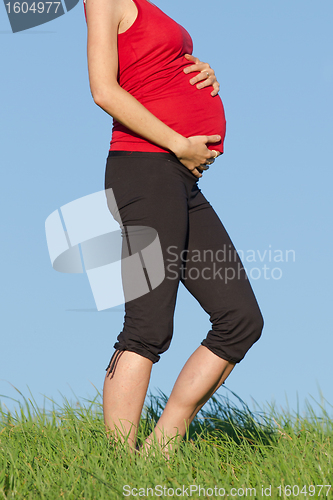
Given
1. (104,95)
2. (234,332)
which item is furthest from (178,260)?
(104,95)

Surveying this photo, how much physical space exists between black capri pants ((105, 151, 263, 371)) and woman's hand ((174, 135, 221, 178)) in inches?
1.2

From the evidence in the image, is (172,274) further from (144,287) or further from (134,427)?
(134,427)

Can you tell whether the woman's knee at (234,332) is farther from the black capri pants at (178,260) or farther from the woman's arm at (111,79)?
the woman's arm at (111,79)

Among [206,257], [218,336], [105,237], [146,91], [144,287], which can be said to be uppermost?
[146,91]

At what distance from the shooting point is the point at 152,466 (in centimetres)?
160

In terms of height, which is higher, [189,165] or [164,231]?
[189,165]

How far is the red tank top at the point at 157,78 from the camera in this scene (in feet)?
5.88

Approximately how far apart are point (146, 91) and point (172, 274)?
0.67 metres

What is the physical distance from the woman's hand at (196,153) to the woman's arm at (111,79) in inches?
2.0

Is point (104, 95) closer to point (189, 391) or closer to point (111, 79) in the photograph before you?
point (111, 79)

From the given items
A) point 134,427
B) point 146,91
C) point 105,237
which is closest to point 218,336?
point 134,427

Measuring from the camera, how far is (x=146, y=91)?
5.97 ft

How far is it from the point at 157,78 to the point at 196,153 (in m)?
0.31

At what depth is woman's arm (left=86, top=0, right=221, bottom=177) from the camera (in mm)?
1714
